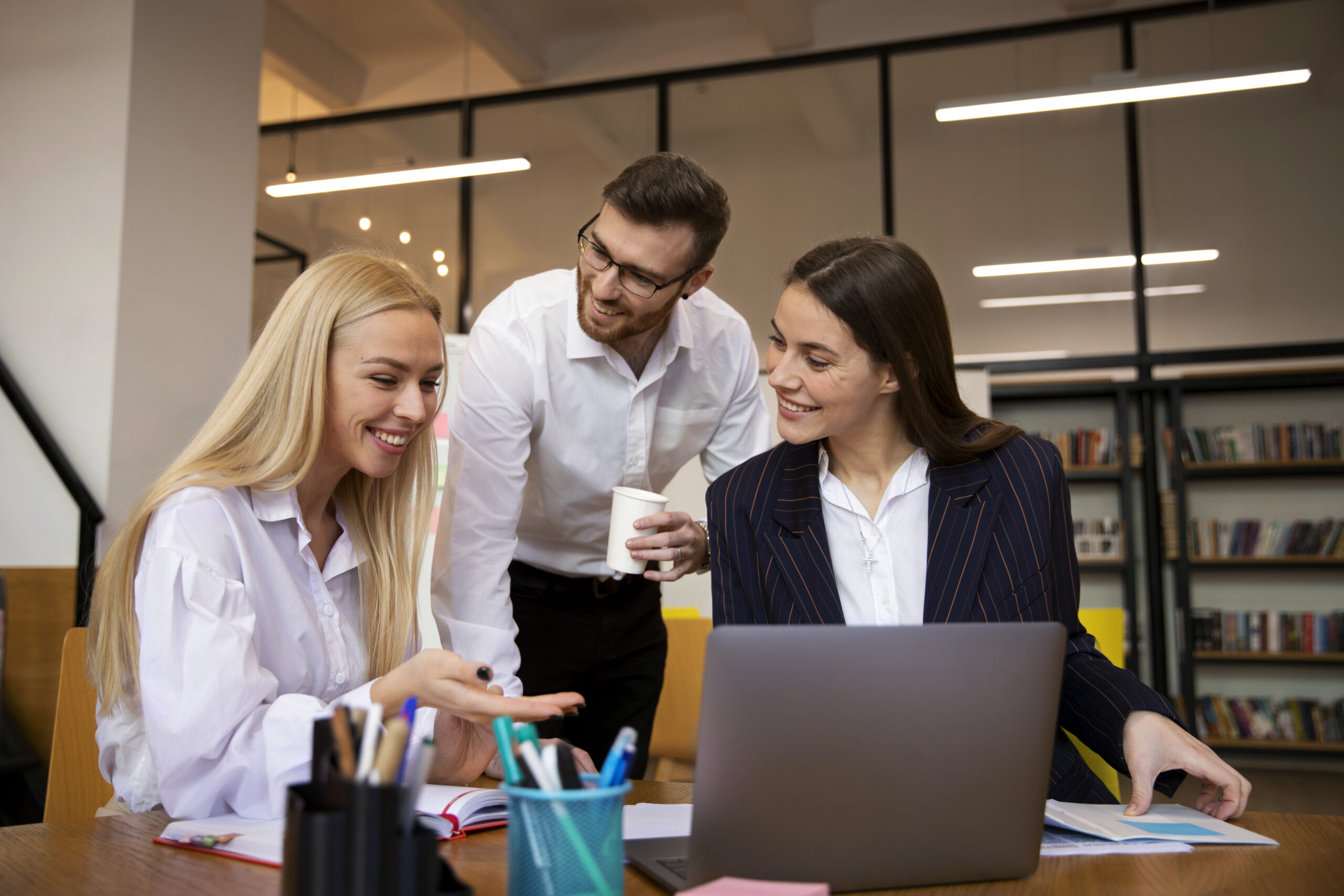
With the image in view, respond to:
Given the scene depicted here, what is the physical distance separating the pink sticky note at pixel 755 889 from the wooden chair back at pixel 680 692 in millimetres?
2011

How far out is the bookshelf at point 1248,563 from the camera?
5.51 m

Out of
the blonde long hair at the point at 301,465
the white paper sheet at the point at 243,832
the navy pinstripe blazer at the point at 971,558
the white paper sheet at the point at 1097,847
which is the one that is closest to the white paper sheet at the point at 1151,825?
the white paper sheet at the point at 1097,847

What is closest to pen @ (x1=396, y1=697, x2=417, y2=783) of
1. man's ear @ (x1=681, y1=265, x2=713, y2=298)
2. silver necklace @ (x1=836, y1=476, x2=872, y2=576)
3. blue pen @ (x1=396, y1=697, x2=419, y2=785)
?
blue pen @ (x1=396, y1=697, x2=419, y2=785)

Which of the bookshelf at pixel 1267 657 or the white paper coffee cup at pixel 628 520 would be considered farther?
the bookshelf at pixel 1267 657

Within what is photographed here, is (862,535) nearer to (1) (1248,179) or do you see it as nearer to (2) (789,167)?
(2) (789,167)

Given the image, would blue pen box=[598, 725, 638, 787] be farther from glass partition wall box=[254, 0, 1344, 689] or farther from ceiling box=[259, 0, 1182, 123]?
ceiling box=[259, 0, 1182, 123]

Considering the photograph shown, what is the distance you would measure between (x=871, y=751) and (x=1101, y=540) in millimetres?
5654

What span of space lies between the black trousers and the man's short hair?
2.36 feet

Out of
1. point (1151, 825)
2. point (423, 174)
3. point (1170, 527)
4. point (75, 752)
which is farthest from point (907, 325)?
point (1170, 527)

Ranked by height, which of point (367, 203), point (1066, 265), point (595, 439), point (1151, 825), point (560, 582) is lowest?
point (1151, 825)

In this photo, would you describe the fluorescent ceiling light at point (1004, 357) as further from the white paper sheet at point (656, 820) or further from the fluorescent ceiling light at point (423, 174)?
the white paper sheet at point (656, 820)

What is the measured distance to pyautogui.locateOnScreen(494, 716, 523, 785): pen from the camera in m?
0.66

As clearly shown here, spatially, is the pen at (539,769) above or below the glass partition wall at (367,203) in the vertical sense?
below

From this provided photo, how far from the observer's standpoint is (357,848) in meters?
0.56
